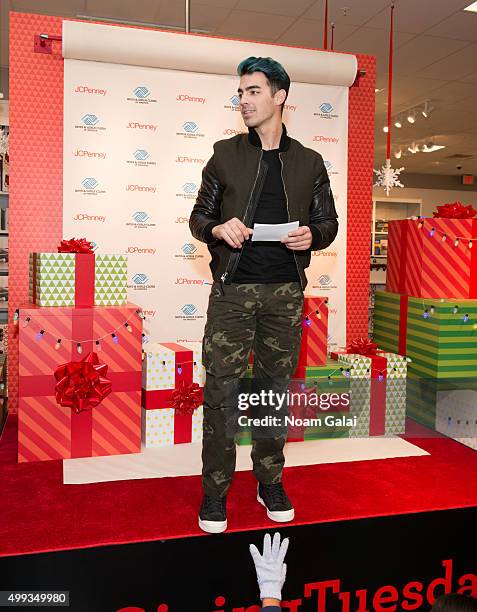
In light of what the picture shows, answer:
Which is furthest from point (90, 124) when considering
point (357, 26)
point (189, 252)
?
point (357, 26)

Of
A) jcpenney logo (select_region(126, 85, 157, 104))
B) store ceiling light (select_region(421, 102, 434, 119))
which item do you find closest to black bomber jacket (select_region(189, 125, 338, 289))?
jcpenney logo (select_region(126, 85, 157, 104))

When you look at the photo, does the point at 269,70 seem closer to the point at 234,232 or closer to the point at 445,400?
the point at 234,232

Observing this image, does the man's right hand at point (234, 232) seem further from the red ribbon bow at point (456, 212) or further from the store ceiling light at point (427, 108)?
the store ceiling light at point (427, 108)

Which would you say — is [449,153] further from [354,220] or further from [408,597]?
[408,597]

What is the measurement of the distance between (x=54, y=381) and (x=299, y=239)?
1.47 m

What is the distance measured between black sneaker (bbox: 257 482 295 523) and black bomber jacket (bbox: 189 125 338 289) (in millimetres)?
804

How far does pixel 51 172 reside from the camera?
3.70m

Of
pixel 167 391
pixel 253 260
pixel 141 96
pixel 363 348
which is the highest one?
pixel 141 96

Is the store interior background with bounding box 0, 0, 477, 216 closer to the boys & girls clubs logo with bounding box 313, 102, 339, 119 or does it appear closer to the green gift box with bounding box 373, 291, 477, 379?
the boys & girls clubs logo with bounding box 313, 102, 339, 119

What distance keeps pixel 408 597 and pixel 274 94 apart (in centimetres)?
195

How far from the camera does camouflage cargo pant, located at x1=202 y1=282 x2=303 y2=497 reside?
226 cm

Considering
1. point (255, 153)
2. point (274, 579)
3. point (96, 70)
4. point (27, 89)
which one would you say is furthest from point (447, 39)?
point (274, 579)

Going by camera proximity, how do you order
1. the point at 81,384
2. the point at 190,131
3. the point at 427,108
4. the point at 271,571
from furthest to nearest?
the point at 427,108 → the point at 190,131 → the point at 81,384 → the point at 271,571

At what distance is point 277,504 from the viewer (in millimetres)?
2311
